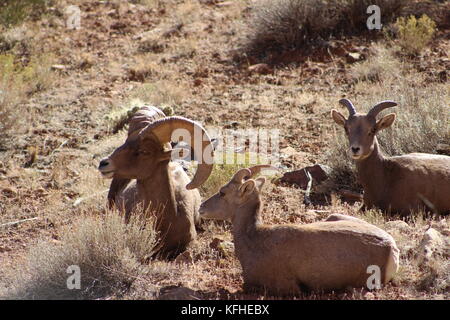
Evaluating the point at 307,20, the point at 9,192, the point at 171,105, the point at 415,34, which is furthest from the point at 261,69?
the point at 9,192

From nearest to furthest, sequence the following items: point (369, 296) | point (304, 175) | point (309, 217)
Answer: point (369, 296), point (309, 217), point (304, 175)

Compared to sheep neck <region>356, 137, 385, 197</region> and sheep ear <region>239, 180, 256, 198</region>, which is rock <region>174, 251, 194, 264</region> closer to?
sheep ear <region>239, 180, 256, 198</region>

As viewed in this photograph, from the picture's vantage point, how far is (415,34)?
1664 centimetres

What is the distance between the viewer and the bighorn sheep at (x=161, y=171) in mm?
8078

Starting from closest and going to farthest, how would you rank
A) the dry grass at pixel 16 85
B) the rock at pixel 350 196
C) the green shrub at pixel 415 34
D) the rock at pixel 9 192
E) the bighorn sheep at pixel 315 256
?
the bighorn sheep at pixel 315 256
the rock at pixel 350 196
the rock at pixel 9 192
the dry grass at pixel 16 85
the green shrub at pixel 415 34

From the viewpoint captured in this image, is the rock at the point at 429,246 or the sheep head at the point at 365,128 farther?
the sheep head at the point at 365,128

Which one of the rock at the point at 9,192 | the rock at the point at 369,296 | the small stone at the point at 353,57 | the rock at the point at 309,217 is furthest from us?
the small stone at the point at 353,57

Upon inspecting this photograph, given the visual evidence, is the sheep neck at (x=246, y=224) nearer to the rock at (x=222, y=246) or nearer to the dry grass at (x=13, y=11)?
the rock at (x=222, y=246)

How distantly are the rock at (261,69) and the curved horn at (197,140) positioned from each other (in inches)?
378

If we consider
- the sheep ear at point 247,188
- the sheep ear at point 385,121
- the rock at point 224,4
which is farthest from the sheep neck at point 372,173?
the rock at point 224,4

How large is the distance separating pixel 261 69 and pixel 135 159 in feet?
32.2

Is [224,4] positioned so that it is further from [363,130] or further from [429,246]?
[429,246]
